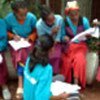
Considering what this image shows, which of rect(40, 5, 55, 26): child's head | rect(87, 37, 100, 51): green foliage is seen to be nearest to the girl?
rect(40, 5, 55, 26): child's head

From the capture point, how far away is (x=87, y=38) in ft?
14.7

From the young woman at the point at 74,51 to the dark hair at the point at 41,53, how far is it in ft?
3.58

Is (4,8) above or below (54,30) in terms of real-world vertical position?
above

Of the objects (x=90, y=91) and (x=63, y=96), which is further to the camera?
(x=90, y=91)

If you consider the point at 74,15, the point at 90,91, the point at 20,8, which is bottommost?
the point at 90,91

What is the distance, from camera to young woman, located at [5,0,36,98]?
13.6 feet

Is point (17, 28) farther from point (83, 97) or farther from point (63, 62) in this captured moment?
point (83, 97)

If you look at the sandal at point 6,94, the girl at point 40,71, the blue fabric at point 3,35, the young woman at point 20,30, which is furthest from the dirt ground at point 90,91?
the girl at point 40,71

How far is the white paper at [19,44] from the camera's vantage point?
13.7 ft

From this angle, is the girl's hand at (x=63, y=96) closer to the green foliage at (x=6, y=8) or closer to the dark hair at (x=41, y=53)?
the dark hair at (x=41, y=53)

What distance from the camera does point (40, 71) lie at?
3.18m

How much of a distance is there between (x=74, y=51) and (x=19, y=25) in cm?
72

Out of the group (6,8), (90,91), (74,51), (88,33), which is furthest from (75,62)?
(6,8)

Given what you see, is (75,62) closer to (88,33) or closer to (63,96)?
(88,33)
